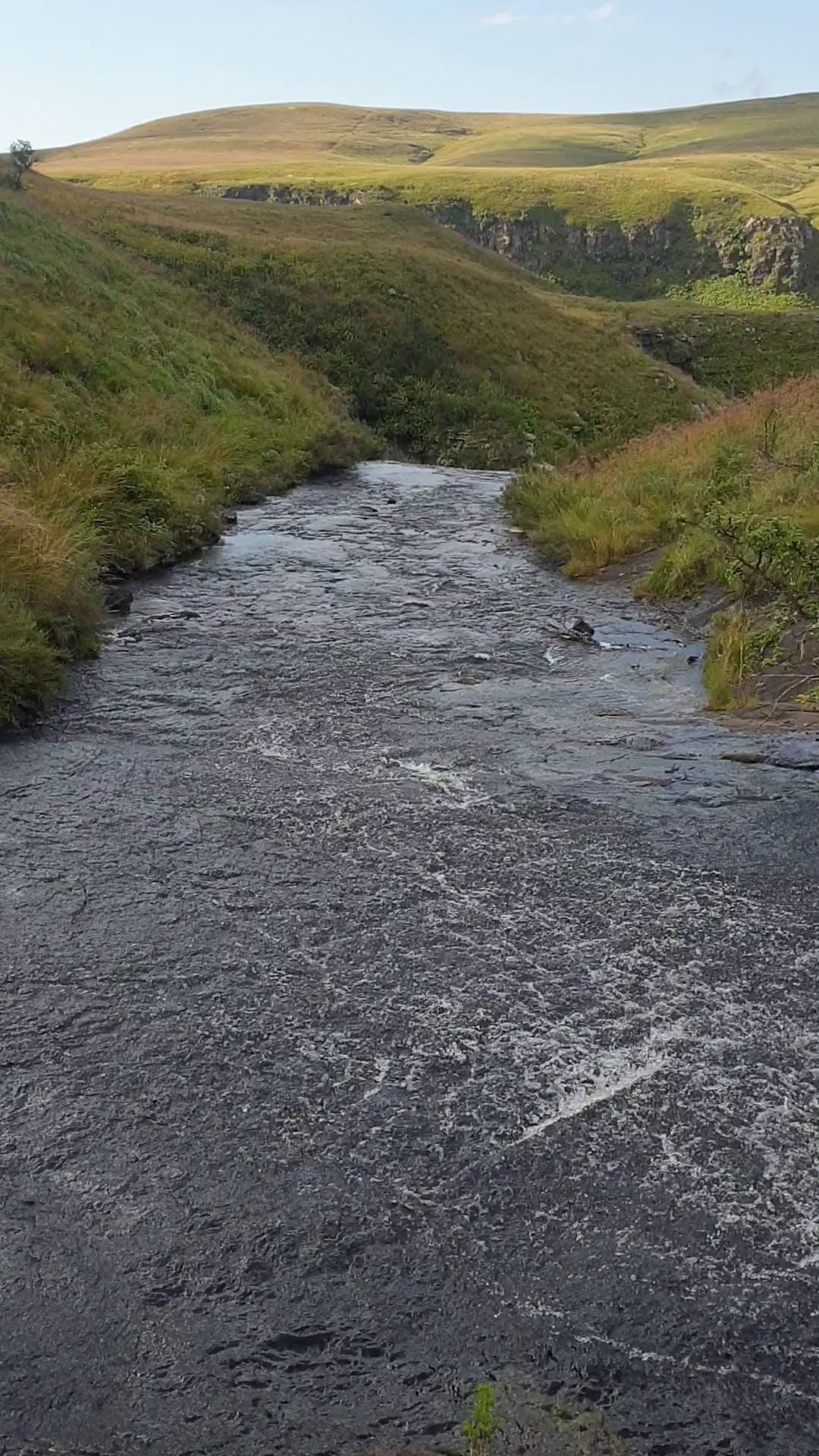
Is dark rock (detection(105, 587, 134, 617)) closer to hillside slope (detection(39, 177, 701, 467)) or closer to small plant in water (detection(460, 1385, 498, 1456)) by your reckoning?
small plant in water (detection(460, 1385, 498, 1456))

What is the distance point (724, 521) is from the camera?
11.2 metres

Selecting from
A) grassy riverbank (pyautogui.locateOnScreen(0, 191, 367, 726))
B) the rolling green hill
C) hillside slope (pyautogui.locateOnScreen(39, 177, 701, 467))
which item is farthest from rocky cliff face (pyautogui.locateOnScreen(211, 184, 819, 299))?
grassy riverbank (pyautogui.locateOnScreen(0, 191, 367, 726))

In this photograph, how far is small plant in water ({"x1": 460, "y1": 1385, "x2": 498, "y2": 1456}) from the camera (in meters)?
3.60

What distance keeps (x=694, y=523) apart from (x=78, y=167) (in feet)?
596

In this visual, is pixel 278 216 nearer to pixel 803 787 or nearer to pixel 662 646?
pixel 662 646

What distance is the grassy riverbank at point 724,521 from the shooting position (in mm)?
10016

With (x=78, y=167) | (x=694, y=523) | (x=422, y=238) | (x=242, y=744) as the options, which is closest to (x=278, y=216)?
(x=422, y=238)

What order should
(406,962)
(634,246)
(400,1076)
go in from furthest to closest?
(634,246) → (406,962) → (400,1076)

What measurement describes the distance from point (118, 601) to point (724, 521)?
6.95 meters

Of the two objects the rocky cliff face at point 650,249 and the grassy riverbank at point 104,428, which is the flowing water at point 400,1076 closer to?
the grassy riverbank at point 104,428

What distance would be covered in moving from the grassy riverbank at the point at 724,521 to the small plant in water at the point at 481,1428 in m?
6.29

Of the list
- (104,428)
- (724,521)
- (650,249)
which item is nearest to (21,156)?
(104,428)

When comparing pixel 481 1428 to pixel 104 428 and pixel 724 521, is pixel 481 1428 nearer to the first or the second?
pixel 724 521

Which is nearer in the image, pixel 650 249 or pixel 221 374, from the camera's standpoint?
pixel 221 374
